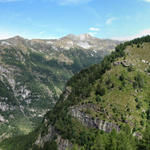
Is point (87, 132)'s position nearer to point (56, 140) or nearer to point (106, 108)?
point (106, 108)

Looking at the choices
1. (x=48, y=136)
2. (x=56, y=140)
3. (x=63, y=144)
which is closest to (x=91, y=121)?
(x=63, y=144)

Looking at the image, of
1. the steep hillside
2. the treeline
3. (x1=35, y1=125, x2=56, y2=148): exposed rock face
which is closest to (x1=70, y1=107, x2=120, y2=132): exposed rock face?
the steep hillside

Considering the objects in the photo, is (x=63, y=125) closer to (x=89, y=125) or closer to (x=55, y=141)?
(x=55, y=141)

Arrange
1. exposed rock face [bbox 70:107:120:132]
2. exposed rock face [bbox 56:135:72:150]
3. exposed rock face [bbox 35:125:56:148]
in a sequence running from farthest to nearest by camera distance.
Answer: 1. exposed rock face [bbox 35:125:56:148]
2. exposed rock face [bbox 56:135:72:150]
3. exposed rock face [bbox 70:107:120:132]

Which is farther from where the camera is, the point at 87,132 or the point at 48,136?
the point at 48,136

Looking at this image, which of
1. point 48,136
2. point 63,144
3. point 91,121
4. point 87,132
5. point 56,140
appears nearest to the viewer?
point 87,132

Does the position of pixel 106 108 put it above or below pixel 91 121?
above

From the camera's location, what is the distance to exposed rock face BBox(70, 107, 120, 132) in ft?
411

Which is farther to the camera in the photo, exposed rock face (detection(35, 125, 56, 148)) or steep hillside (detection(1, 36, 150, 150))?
exposed rock face (detection(35, 125, 56, 148))

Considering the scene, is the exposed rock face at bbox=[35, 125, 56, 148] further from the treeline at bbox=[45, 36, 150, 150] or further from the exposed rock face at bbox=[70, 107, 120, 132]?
the exposed rock face at bbox=[70, 107, 120, 132]

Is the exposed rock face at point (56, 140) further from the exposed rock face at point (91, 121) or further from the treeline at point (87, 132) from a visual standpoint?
the exposed rock face at point (91, 121)

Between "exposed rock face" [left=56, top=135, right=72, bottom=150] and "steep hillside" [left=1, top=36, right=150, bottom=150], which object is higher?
"steep hillside" [left=1, top=36, right=150, bottom=150]

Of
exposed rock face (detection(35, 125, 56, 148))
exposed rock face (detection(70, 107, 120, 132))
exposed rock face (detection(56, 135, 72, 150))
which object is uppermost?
exposed rock face (detection(70, 107, 120, 132))

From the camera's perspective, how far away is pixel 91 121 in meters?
135
